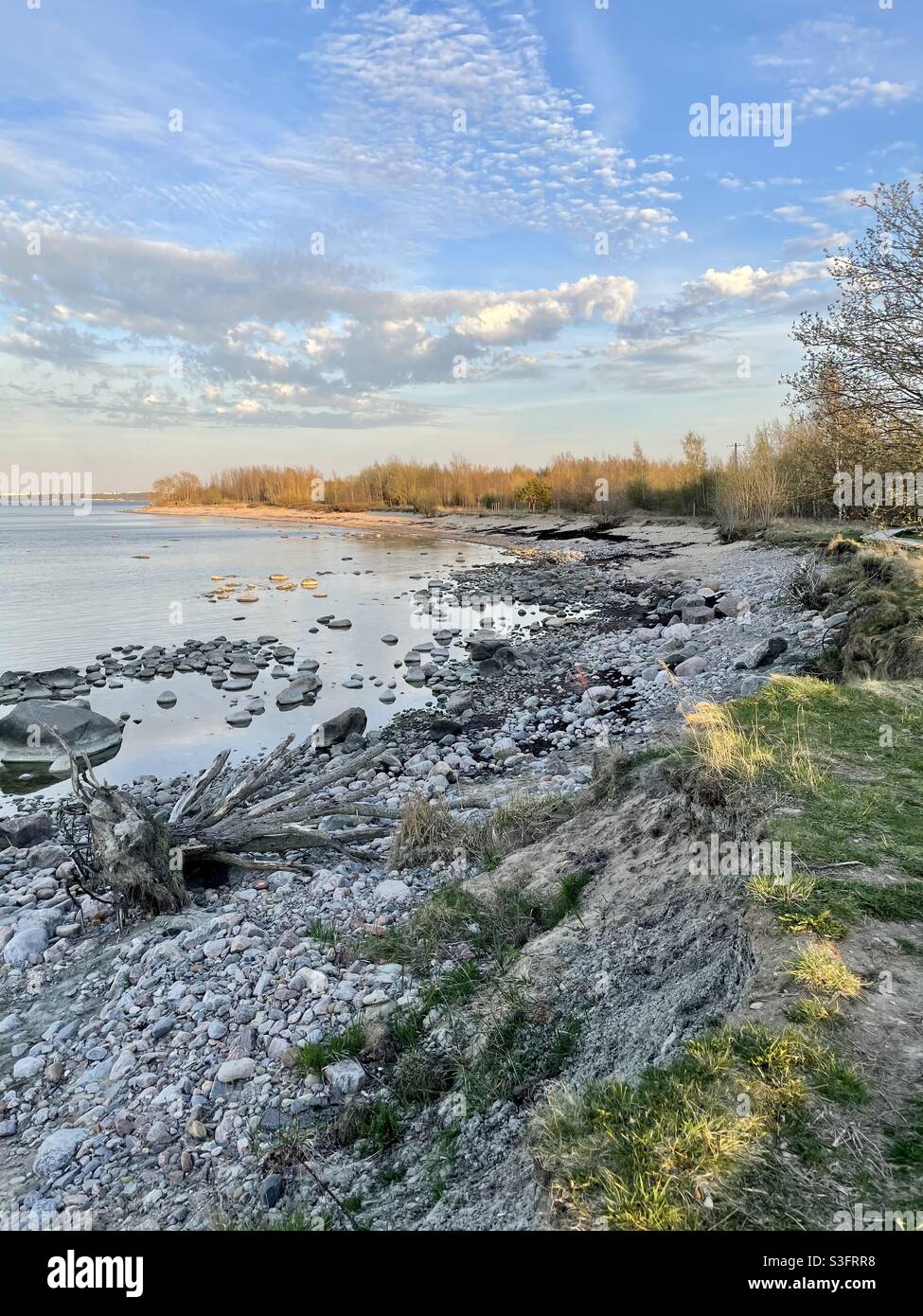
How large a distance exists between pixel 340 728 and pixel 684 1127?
11.2 metres

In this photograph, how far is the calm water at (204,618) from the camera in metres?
15.3

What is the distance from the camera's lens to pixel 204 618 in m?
29.0

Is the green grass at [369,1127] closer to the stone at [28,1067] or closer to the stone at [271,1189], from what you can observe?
the stone at [271,1189]

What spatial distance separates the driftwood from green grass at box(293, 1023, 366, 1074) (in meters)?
2.98

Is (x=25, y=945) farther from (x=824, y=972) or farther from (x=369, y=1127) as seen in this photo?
(x=824, y=972)

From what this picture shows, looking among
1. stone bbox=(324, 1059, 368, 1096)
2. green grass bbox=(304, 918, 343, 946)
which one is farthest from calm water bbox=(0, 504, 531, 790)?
stone bbox=(324, 1059, 368, 1096)

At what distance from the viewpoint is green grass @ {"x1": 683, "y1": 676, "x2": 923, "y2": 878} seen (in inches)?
204

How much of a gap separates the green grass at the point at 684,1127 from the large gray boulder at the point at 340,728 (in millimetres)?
10265

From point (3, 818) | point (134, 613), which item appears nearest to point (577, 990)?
point (3, 818)
